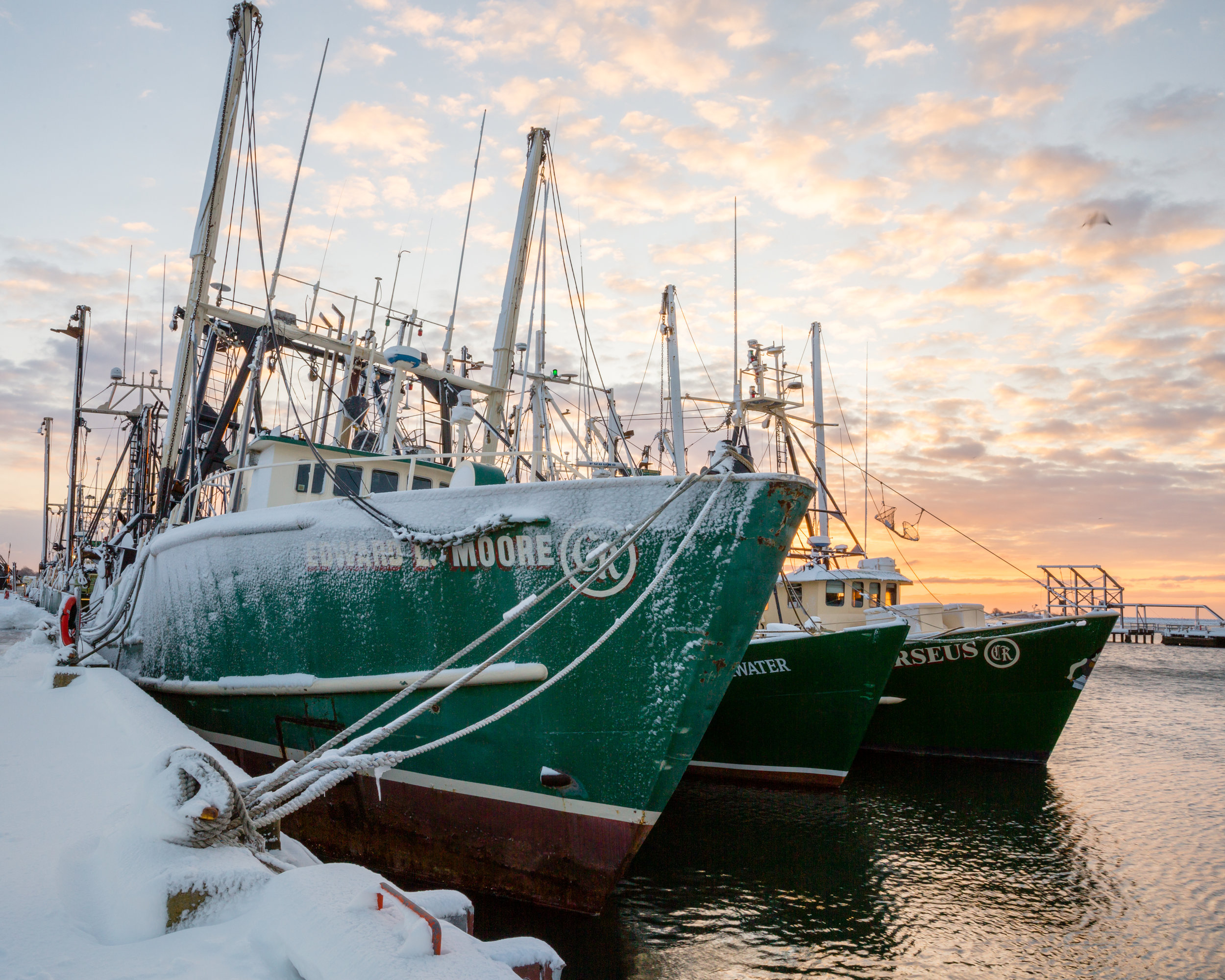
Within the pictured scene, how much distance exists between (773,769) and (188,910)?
10270 mm

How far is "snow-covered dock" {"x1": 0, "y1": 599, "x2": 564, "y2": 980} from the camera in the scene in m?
2.44

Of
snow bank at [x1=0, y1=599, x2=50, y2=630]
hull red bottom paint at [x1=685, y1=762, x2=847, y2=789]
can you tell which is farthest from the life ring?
snow bank at [x1=0, y1=599, x2=50, y2=630]

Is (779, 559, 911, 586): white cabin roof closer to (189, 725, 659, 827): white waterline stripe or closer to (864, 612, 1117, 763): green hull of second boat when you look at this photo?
(864, 612, 1117, 763): green hull of second boat

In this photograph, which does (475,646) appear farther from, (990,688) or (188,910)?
(990,688)

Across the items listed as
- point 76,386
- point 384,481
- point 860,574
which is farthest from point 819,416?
point 76,386

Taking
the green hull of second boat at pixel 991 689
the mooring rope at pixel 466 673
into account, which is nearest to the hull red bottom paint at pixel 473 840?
the mooring rope at pixel 466 673

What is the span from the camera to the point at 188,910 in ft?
9.19

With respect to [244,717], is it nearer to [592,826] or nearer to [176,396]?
[592,826]

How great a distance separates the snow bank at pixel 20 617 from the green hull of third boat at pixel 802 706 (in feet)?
73.0

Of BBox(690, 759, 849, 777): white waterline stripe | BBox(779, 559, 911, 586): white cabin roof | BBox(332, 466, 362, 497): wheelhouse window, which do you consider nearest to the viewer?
BBox(332, 466, 362, 497): wheelhouse window

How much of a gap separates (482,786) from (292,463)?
13.1 ft

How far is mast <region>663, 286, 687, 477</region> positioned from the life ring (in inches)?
375

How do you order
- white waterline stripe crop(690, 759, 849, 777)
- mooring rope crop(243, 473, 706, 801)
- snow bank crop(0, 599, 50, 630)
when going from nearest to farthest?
mooring rope crop(243, 473, 706, 801) → white waterline stripe crop(690, 759, 849, 777) → snow bank crop(0, 599, 50, 630)

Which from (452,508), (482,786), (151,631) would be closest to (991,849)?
(482,786)
